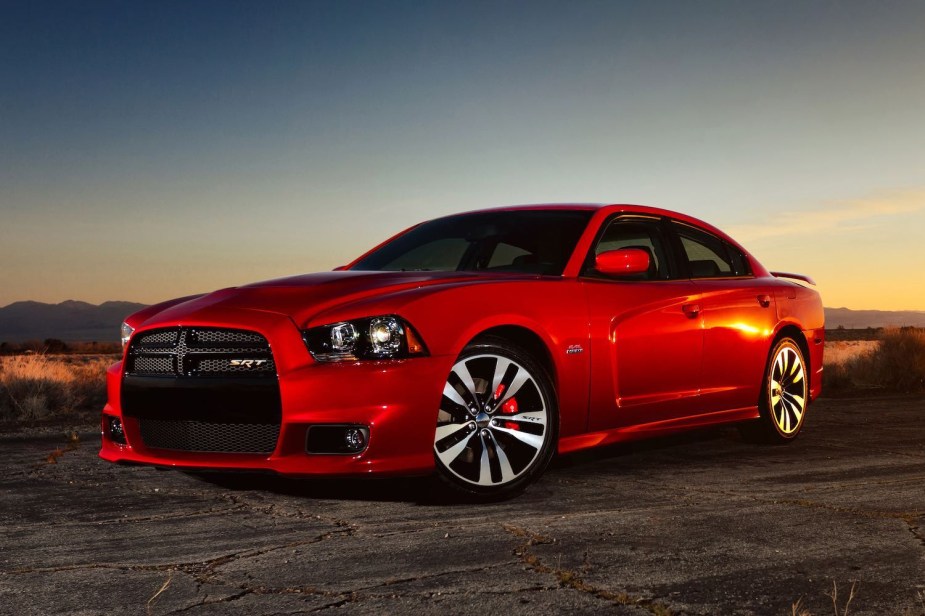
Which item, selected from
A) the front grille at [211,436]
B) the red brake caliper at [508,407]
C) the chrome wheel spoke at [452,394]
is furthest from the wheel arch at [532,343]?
the front grille at [211,436]

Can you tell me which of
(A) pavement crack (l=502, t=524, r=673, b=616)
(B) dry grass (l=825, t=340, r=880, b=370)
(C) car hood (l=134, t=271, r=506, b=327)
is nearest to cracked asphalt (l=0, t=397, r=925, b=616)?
(A) pavement crack (l=502, t=524, r=673, b=616)

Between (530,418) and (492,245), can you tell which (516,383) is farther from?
(492,245)

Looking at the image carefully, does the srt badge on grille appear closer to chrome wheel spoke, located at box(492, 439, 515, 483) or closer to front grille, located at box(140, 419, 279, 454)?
front grille, located at box(140, 419, 279, 454)

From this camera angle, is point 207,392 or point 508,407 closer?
point 207,392

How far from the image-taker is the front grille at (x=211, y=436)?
15.4 feet

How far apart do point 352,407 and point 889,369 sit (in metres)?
14.7

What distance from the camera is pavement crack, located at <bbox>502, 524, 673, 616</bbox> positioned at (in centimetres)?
314

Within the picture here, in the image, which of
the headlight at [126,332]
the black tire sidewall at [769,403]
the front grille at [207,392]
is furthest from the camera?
the black tire sidewall at [769,403]

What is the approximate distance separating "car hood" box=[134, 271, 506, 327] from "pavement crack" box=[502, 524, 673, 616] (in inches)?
56.2

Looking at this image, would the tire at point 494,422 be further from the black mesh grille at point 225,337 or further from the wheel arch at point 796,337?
the wheel arch at point 796,337

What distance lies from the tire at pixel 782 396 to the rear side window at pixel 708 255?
660 mm

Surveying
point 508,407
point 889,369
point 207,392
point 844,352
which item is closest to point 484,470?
point 508,407

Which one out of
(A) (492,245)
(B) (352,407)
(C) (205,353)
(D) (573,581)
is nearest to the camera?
(D) (573,581)

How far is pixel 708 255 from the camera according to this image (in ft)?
23.1
